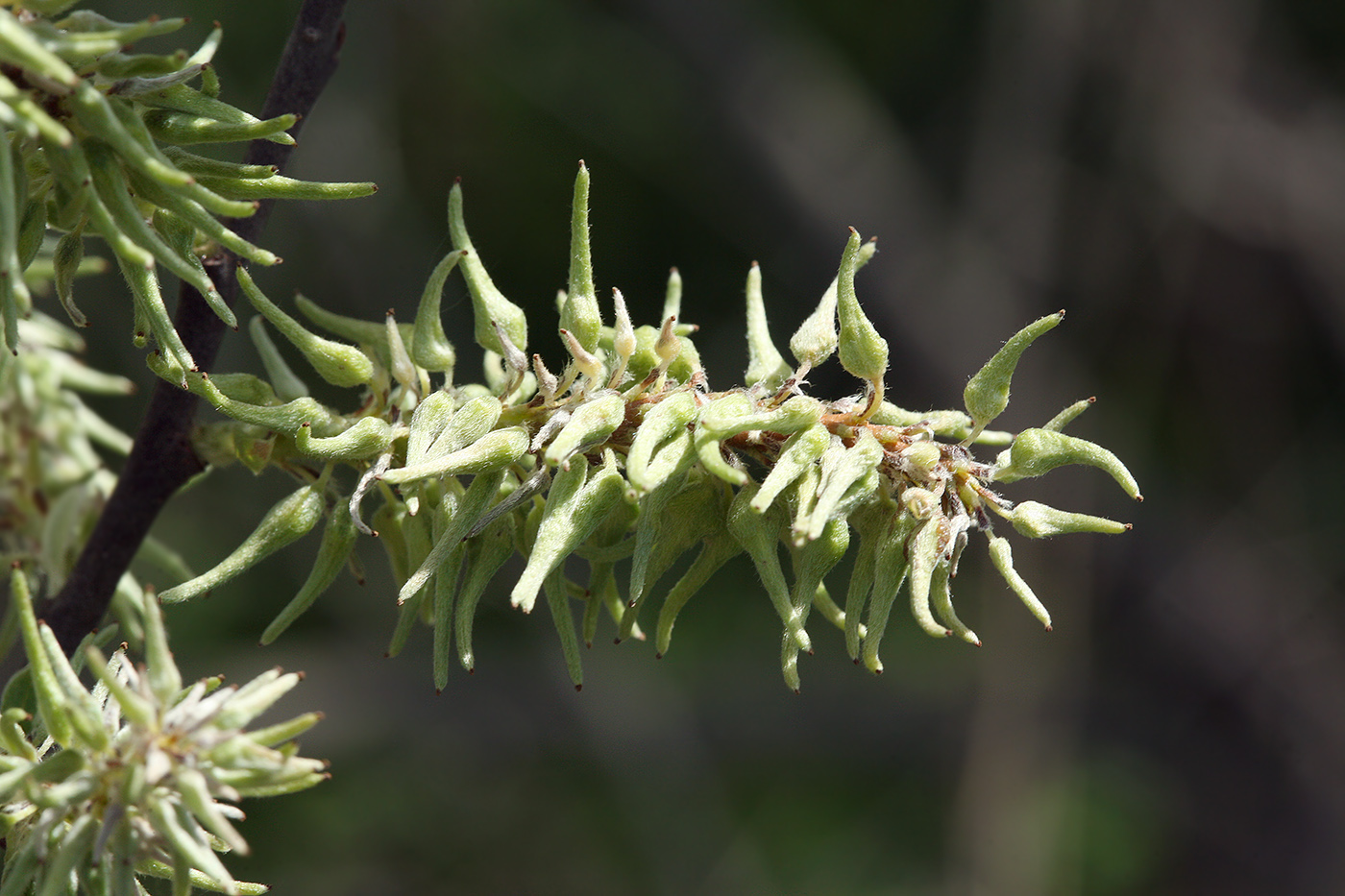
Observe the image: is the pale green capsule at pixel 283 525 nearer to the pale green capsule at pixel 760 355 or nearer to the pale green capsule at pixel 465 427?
the pale green capsule at pixel 465 427

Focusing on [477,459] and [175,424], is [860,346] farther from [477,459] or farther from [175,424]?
[175,424]

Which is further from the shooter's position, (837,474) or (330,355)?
(330,355)

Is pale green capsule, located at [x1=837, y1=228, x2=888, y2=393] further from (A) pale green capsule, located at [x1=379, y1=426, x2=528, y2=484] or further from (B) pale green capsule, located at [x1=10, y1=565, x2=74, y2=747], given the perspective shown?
(B) pale green capsule, located at [x1=10, y1=565, x2=74, y2=747]

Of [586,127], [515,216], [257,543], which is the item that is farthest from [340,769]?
[257,543]

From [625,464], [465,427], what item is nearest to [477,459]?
[465,427]

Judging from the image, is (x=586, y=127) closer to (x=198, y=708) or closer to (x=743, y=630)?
(x=743, y=630)

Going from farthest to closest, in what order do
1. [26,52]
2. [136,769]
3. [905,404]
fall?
1. [905,404]
2. [136,769]
3. [26,52]
